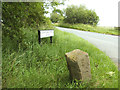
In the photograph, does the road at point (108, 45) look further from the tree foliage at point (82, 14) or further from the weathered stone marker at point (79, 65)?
the tree foliage at point (82, 14)

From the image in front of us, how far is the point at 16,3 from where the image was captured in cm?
404

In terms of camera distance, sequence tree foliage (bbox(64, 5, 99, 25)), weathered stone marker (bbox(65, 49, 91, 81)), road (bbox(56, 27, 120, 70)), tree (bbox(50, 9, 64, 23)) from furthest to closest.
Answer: tree foliage (bbox(64, 5, 99, 25)) < tree (bbox(50, 9, 64, 23)) < road (bbox(56, 27, 120, 70)) < weathered stone marker (bbox(65, 49, 91, 81))

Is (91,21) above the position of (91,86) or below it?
above

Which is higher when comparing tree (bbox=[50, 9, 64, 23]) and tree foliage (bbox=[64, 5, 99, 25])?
tree foliage (bbox=[64, 5, 99, 25])

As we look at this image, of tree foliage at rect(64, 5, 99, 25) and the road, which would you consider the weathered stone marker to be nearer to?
the road

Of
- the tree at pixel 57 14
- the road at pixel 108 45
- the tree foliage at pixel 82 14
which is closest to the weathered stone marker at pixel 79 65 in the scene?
the road at pixel 108 45

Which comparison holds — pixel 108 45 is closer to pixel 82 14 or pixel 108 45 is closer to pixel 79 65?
pixel 79 65

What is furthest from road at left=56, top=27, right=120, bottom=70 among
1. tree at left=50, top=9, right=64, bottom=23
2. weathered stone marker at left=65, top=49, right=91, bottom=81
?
tree at left=50, top=9, right=64, bottom=23

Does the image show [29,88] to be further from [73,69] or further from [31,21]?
[31,21]

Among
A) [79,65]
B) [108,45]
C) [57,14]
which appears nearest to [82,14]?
[57,14]

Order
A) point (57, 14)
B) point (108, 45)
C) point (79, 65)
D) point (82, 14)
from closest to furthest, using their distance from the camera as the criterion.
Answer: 1. point (79, 65)
2. point (108, 45)
3. point (57, 14)
4. point (82, 14)

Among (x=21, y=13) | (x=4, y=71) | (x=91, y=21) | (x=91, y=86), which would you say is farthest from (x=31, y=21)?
(x=91, y=21)

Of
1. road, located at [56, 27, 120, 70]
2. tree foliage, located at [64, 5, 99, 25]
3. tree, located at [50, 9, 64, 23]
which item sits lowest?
road, located at [56, 27, 120, 70]

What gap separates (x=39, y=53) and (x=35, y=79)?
1.63m
